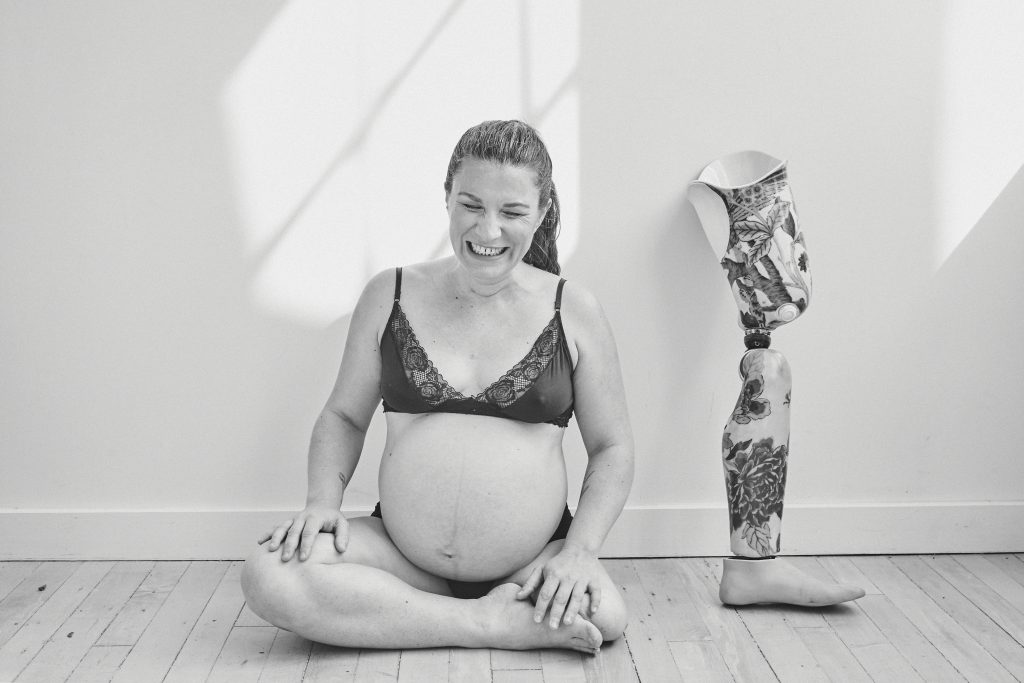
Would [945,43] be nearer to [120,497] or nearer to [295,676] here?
[295,676]

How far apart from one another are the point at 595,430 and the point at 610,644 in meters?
0.42

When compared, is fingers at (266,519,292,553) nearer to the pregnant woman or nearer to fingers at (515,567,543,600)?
the pregnant woman

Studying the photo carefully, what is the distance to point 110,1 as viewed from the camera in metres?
2.43

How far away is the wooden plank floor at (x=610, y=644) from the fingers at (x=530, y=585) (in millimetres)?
104

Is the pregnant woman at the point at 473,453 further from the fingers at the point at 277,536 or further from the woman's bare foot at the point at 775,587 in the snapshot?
the woman's bare foot at the point at 775,587

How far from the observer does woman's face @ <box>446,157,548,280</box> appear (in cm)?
203

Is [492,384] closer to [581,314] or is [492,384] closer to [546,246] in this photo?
[581,314]

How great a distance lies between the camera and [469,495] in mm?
2072

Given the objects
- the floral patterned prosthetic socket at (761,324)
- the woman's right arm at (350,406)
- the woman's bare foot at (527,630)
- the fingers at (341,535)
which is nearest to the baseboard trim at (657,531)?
the floral patterned prosthetic socket at (761,324)

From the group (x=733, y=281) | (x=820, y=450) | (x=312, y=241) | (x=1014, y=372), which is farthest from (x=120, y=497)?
(x=1014, y=372)

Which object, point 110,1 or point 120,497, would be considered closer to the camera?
point 110,1

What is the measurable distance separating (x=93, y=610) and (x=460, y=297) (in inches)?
38.5

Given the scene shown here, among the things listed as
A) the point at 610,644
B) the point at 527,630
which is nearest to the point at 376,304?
the point at 527,630

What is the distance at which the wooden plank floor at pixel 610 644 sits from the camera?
Result: 1.99 m
